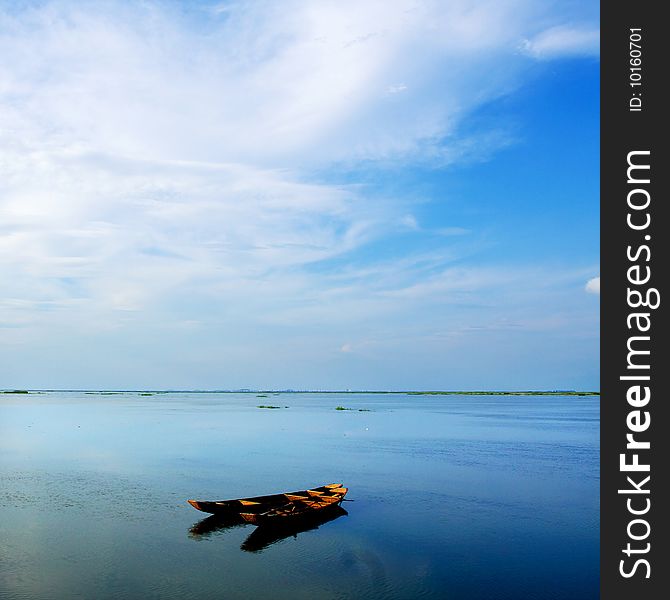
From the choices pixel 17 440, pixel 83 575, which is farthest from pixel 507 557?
pixel 17 440

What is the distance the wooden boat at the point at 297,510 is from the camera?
20.6 m

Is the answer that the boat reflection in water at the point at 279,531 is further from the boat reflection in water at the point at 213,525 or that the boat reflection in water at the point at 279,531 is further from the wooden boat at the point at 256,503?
the wooden boat at the point at 256,503

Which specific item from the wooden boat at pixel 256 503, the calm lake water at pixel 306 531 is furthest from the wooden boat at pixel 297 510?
the calm lake water at pixel 306 531

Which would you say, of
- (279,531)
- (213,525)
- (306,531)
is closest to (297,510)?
(306,531)

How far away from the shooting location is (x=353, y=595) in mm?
15039

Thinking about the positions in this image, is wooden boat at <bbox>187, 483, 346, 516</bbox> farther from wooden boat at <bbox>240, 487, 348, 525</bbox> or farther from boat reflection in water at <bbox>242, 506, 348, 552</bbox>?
boat reflection in water at <bbox>242, 506, 348, 552</bbox>

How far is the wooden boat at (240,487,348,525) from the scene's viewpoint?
20625 millimetres

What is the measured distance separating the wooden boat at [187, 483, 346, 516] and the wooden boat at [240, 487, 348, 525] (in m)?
0.09

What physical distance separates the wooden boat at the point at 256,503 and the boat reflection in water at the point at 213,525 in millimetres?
223

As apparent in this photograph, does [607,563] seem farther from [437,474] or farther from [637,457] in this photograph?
[437,474]

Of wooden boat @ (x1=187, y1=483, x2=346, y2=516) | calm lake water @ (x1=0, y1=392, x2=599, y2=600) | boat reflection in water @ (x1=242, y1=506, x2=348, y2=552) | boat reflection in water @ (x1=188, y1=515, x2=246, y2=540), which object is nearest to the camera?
calm lake water @ (x1=0, y1=392, x2=599, y2=600)

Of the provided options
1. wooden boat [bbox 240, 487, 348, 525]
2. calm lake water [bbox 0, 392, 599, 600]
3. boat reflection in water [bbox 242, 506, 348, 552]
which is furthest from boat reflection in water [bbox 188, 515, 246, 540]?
boat reflection in water [bbox 242, 506, 348, 552]

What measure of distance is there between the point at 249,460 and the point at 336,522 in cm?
1884

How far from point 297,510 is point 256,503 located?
1873 mm
